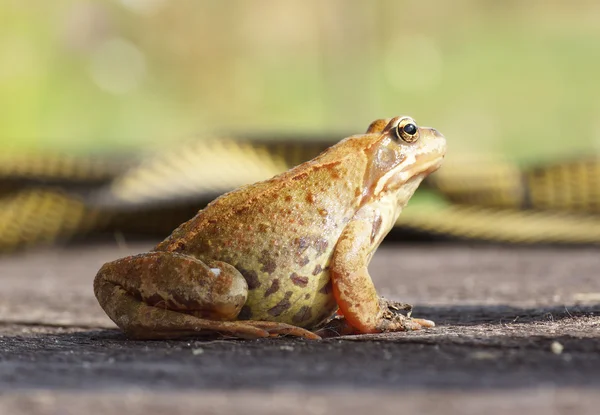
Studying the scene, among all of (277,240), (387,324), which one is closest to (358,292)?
(387,324)

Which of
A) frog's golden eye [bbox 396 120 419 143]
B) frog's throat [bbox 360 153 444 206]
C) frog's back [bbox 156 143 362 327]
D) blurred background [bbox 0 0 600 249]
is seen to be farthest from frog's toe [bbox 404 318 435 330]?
blurred background [bbox 0 0 600 249]

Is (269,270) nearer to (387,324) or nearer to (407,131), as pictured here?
(387,324)

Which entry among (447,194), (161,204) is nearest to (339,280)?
(161,204)

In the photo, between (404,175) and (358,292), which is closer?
(358,292)

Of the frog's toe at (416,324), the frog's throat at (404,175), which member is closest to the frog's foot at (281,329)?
the frog's toe at (416,324)

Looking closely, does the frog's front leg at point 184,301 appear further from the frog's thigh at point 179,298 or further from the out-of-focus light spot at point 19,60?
the out-of-focus light spot at point 19,60
